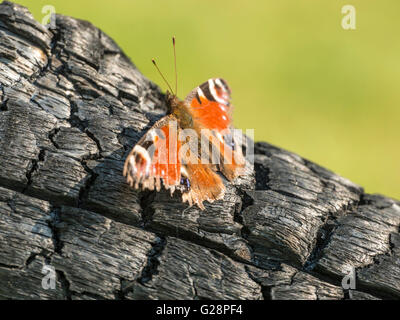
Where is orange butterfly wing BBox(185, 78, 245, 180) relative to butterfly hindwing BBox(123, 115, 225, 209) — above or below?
above

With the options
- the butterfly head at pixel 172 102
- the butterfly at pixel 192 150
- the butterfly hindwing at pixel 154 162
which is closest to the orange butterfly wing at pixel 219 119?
the butterfly at pixel 192 150

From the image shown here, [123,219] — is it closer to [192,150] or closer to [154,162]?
[154,162]

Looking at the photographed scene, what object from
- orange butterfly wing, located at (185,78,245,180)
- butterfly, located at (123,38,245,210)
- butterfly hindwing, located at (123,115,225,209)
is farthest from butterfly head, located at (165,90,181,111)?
butterfly hindwing, located at (123,115,225,209)

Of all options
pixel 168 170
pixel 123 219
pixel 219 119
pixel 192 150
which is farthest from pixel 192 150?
pixel 123 219

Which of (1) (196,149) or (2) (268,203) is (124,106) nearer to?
(1) (196,149)

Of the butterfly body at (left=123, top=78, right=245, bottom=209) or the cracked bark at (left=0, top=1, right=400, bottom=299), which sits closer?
the cracked bark at (left=0, top=1, right=400, bottom=299)

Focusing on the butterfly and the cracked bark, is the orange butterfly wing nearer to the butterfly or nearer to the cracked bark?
the butterfly
